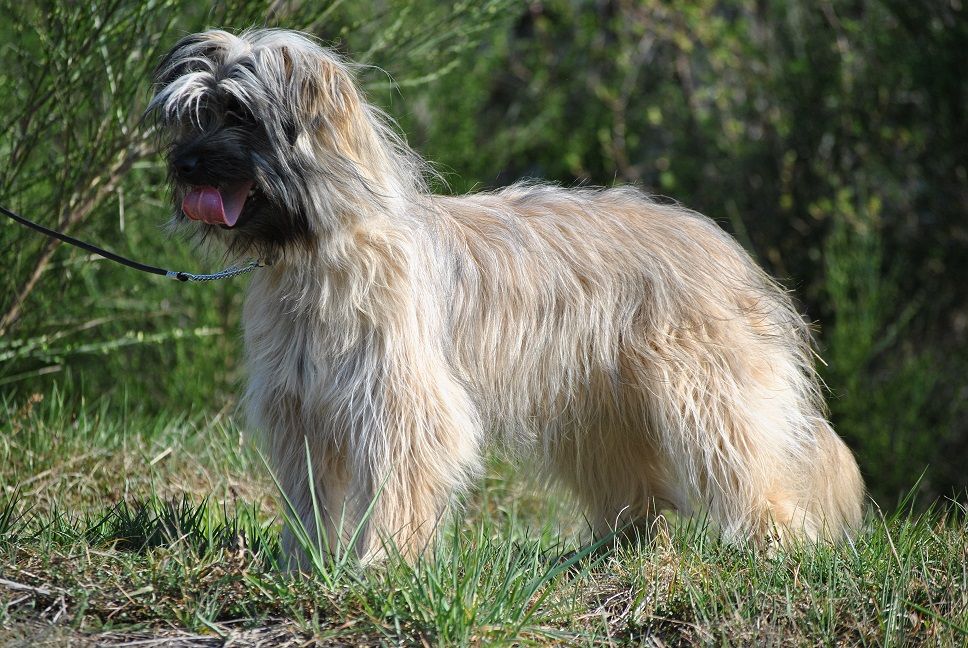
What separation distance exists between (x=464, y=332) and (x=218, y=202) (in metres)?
1.05

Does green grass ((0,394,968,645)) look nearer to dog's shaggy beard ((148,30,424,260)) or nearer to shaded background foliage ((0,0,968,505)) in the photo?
dog's shaggy beard ((148,30,424,260))

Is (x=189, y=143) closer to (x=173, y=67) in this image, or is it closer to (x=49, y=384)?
(x=173, y=67)

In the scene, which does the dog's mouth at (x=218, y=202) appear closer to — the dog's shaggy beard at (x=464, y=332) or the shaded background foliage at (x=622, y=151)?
the dog's shaggy beard at (x=464, y=332)

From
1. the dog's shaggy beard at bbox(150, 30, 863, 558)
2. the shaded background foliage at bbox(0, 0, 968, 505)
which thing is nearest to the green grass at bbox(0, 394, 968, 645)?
the dog's shaggy beard at bbox(150, 30, 863, 558)

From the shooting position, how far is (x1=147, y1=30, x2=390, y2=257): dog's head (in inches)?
139

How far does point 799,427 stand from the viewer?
4.36m

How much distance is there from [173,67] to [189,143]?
44cm

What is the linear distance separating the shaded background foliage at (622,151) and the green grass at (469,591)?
2.28 metres

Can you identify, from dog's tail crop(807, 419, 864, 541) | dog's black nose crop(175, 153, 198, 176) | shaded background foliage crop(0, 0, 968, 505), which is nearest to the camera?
dog's black nose crop(175, 153, 198, 176)

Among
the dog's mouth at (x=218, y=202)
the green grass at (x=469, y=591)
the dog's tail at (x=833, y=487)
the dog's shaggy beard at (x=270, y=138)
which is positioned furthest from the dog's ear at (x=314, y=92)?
the dog's tail at (x=833, y=487)

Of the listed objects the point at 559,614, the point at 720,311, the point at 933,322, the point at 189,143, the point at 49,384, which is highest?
the point at 189,143

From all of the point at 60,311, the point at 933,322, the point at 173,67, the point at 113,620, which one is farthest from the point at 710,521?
the point at 933,322

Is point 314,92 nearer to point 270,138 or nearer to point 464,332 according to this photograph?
point 270,138

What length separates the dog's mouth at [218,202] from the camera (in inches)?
138
